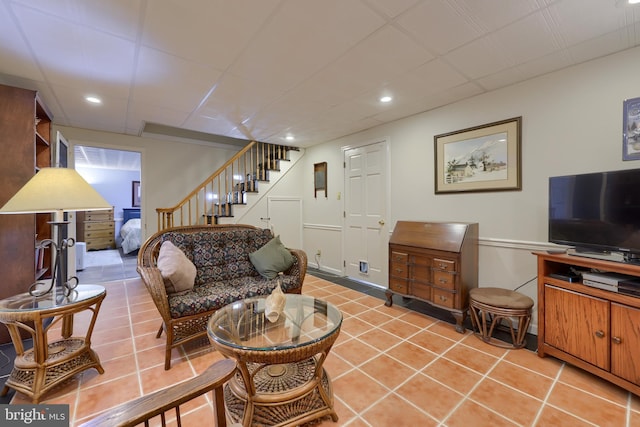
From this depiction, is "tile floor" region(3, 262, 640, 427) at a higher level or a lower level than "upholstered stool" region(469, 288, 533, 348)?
lower

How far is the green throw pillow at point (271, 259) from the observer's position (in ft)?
8.97

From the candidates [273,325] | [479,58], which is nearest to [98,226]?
[273,325]

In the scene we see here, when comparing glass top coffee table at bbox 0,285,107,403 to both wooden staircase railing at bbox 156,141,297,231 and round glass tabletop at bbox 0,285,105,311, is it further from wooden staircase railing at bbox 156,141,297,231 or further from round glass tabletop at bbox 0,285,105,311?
wooden staircase railing at bbox 156,141,297,231

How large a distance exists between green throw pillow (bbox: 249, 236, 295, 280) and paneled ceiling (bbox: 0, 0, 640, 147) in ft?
5.52

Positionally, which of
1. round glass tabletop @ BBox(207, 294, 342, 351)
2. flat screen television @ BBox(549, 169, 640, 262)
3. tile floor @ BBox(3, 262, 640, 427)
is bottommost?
tile floor @ BBox(3, 262, 640, 427)

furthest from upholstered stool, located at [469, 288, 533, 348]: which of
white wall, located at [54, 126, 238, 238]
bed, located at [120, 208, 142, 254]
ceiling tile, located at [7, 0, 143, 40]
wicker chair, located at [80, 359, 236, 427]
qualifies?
bed, located at [120, 208, 142, 254]

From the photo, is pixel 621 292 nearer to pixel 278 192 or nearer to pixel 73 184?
pixel 73 184

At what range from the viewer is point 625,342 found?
1609 mm

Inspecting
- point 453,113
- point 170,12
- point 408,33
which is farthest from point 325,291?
point 170,12

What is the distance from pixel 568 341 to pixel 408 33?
2486 mm

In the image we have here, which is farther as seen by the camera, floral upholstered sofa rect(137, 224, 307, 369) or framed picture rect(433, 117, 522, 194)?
framed picture rect(433, 117, 522, 194)

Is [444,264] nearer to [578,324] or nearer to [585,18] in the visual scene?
→ [578,324]

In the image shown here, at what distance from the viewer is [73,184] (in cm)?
175

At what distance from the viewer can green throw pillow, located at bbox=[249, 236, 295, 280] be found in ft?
8.97
